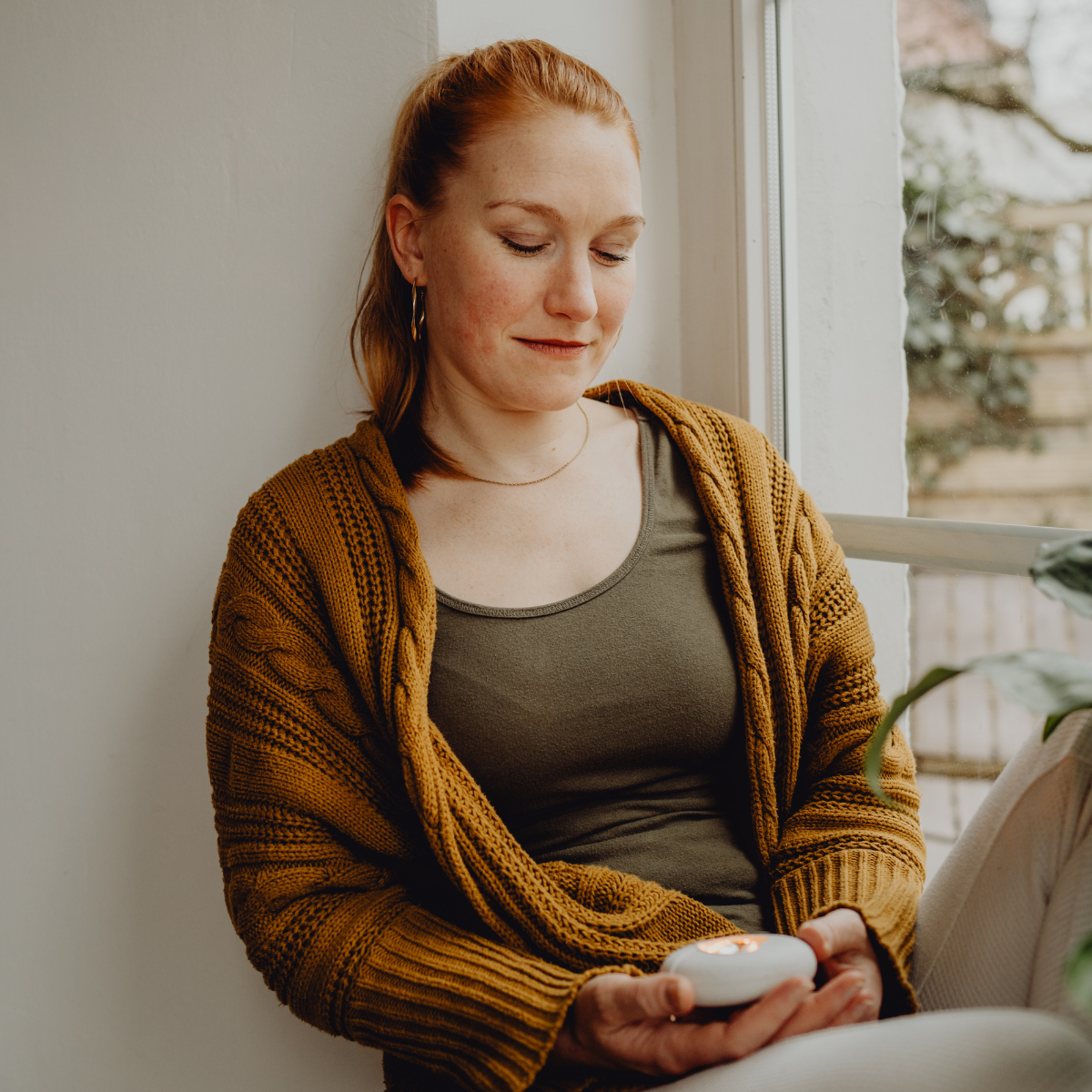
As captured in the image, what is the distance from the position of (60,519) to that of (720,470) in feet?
2.66

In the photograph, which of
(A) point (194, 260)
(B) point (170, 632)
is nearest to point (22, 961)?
(B) point (170, 632)

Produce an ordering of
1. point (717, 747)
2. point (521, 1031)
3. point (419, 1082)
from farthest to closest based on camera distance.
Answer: point (717, 747), point (419, 1082), point (521, 1031)

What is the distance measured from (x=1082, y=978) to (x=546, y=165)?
816mm

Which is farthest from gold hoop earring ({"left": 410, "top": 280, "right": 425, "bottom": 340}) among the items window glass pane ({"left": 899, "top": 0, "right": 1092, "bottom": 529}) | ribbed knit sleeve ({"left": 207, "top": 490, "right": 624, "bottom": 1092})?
window glass pane ({"left": 899, "top": 0, "right": 1092, "bottom": 529})

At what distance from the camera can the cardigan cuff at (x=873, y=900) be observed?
33.1 inches

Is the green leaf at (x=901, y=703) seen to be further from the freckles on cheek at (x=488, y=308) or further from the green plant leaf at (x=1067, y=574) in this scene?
the freckles on cheek at (x=488, y=308)

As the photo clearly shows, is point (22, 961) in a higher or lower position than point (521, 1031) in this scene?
lower

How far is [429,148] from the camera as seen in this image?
104cm

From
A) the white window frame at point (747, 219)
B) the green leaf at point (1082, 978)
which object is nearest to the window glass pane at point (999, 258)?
the white window frame at point (747, 219)

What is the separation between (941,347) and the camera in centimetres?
119

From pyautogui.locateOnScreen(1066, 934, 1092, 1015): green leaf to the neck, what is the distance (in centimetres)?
74

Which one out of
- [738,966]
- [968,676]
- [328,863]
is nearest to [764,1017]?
[738,966]

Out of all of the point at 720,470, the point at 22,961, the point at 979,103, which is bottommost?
the point at 22,961

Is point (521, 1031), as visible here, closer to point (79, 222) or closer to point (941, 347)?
point (941, 347)
